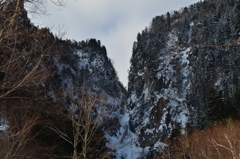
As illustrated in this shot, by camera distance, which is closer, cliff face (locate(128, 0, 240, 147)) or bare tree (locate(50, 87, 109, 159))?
bare tree (locate(50, 87, 109, 159))

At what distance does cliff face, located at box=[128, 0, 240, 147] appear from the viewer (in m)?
47.8

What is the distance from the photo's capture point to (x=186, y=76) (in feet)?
207

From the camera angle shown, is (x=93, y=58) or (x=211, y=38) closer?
(x=211, y=38)

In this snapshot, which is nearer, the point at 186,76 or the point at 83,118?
the point at 83,118

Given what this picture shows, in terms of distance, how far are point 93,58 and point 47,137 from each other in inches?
3231

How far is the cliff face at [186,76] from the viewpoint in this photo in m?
47.8

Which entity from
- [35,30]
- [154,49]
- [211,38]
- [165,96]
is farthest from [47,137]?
[154,49]

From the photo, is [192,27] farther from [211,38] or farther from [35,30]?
[35,30]

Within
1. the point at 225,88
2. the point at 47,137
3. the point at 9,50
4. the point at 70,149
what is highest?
the point at 225,88

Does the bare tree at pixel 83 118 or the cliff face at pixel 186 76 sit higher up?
the cliff face at pixel 186 76

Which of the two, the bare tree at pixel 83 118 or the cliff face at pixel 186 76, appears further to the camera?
the cliff face at pixel 186 76

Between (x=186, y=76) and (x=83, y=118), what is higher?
(x=186, y=76)

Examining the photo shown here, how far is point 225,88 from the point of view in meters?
46.6

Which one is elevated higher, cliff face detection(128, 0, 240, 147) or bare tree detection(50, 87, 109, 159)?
cliff face detection(128, 0, 240, 147)
